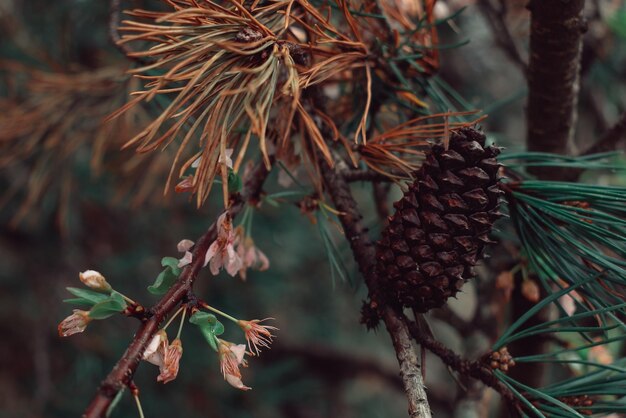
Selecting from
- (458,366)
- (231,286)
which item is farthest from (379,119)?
(231,286)

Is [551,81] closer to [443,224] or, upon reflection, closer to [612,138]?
[612,138]

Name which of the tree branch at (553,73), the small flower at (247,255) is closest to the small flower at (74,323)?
the small flower at (247,255)

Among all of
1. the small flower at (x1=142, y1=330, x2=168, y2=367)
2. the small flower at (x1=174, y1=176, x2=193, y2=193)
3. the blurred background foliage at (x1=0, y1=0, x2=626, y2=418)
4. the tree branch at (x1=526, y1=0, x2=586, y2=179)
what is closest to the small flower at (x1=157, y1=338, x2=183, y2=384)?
the small flower at (x1=142, y1=330, x2=168, y2=367)

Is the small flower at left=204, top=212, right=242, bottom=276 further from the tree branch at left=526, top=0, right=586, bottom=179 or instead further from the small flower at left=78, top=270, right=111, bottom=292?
the tree branch at left=526, top=0, right=586, bottom=179

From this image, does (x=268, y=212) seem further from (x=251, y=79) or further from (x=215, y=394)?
(x=251, y=79)

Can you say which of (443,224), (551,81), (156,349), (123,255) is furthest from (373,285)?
(123,255)

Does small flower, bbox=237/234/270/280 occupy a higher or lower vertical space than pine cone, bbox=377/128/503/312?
lower
